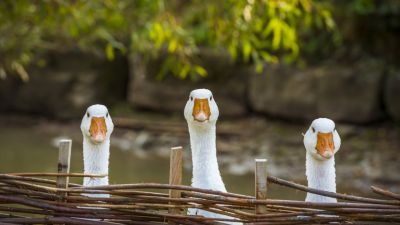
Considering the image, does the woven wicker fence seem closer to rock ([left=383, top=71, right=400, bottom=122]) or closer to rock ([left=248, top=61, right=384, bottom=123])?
rock ([left=383, top=71, right=400, bottom=122])

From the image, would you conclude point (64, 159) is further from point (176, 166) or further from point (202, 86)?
point (202, 86)

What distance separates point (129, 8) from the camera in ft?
19.0

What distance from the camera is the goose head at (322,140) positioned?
2518mm

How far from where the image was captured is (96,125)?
8.68 ft

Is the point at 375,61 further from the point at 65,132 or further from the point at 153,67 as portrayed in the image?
the point at 65,132

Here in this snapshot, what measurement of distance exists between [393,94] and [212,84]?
236 cm

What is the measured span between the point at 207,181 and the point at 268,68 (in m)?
6.25

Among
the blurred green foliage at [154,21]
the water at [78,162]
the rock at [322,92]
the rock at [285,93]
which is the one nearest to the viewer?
the blurred green foliage at [154,21]

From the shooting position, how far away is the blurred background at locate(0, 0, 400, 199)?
18.2 feet

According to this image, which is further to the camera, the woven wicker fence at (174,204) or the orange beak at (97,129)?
the orange beak at (97,129)

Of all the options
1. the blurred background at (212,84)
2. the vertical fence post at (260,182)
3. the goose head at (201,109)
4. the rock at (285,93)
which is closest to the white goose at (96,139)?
the goose head at (201,109)

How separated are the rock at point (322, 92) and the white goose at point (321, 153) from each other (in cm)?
569

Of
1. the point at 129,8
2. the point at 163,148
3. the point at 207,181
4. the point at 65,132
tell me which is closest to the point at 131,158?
the point at 163,148

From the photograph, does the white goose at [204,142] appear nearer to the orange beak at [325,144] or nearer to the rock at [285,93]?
the orange beak at [325,144]
